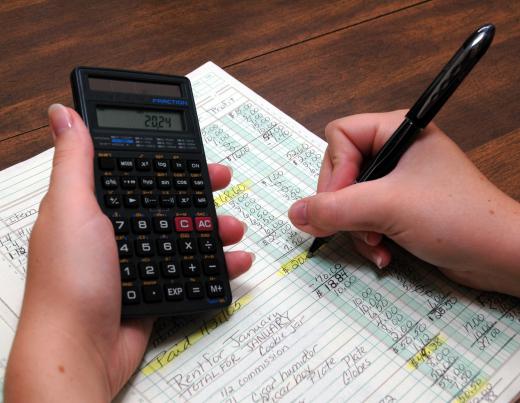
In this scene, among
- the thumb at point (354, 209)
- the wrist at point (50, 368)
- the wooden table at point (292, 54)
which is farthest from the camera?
the wooden table at point (292, 54)

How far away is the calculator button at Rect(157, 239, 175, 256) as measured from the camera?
43cm

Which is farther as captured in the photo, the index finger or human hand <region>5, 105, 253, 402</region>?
the index finger

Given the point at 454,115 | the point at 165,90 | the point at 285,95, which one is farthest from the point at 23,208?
the point at 454,115

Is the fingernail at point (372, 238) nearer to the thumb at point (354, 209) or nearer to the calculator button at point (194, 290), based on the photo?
the thumb at point (354, 209)

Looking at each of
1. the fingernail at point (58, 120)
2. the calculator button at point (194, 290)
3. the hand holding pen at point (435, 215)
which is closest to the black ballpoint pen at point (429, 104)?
the hand holding pen at point (435, 215)

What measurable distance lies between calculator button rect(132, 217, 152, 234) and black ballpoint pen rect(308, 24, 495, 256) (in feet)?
0.46

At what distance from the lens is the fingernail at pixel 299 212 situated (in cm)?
47

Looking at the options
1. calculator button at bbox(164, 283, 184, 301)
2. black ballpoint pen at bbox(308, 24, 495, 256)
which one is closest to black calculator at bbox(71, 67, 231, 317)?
calculator button at bbox(164, 283, 184, 301)

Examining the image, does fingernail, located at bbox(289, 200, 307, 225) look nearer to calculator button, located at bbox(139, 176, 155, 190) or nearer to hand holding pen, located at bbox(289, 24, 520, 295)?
hand holding pen, located at bbox(289, 24, 520, 295)

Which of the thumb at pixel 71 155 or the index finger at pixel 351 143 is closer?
the thumb at pixel 71 155

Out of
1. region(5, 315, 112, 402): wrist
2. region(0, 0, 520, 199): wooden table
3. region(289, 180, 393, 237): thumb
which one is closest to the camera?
region(5, 315, 112, 402): wrist

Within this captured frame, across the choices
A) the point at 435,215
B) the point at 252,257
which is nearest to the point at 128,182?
the point at 252,257

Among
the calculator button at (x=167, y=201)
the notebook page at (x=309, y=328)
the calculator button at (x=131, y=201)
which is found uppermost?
the calculator button at (x=131, y=201)

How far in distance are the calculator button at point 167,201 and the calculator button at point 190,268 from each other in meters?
0.05
